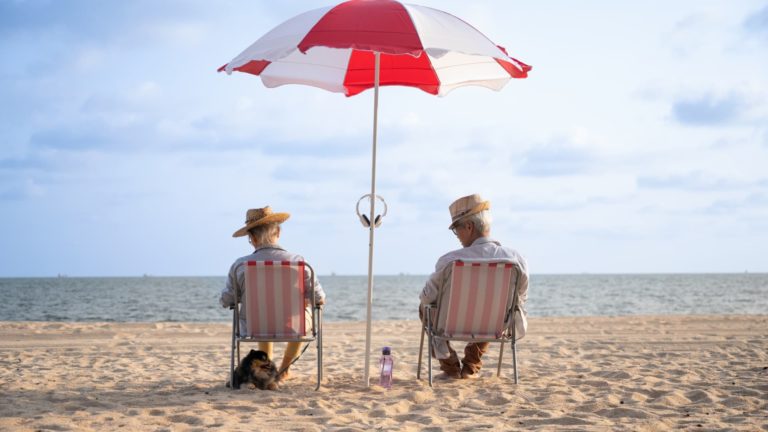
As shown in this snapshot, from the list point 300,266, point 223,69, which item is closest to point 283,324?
point 300,266

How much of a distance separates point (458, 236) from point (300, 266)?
1.08 m

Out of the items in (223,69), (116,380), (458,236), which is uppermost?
(223,69)

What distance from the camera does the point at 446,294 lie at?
4.57 m

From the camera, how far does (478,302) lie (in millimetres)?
4484

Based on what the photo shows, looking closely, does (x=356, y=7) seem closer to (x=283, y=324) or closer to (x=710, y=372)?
(x=283, y=324)

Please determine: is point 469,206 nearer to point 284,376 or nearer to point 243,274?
point 243,274

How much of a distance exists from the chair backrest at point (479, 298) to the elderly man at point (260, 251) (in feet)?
2.76

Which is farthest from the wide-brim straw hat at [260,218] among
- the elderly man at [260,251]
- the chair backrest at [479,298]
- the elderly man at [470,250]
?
the chair backrest at [479,298]

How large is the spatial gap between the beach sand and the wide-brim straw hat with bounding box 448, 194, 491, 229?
1.12m

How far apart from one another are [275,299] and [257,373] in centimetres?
52

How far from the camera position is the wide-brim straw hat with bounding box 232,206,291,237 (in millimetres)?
4621

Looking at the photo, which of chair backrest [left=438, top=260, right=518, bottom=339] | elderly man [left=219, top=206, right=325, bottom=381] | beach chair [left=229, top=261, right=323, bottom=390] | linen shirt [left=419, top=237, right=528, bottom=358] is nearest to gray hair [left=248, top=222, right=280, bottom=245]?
elderly man [left=219, top=206, right=325, bottom=381]

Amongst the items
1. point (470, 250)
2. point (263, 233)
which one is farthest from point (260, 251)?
point (470, 250)

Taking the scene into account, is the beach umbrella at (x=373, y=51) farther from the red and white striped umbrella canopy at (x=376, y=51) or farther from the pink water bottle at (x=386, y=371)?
the pink water bottle at (x=386, y=371)
